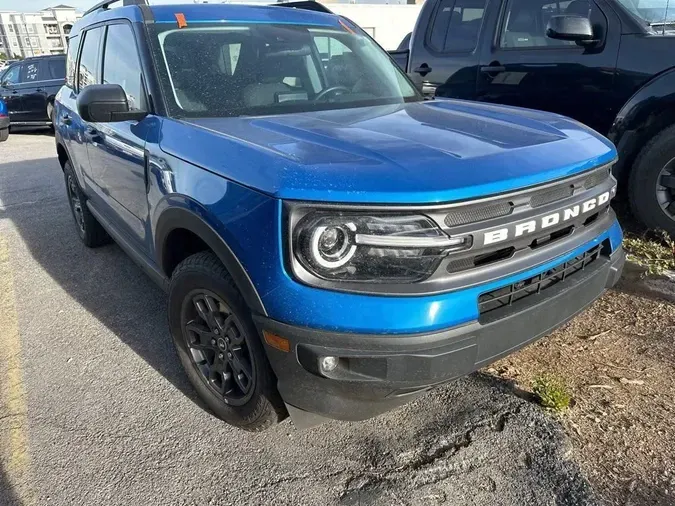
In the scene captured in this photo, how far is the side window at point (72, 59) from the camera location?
4.66 m

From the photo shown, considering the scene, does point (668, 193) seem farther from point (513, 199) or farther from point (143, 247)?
point (143, 247)

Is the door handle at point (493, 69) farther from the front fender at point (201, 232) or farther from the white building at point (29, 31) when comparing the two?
the white building at point (29, 31)

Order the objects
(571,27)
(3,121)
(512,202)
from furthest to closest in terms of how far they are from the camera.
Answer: (3,121) → (571,27) → (512,202)

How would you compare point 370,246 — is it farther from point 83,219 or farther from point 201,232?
point 83,219

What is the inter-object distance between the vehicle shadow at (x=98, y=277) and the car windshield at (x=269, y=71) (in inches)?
57.3

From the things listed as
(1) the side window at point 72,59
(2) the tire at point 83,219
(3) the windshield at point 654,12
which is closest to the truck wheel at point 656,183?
(3) the windshield at point 654,12

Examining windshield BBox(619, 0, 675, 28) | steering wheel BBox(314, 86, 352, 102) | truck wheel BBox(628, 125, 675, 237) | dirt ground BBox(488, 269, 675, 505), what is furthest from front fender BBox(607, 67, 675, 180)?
steering wheel BBox(314, 86, 352, 102)

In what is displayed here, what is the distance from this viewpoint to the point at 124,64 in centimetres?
328

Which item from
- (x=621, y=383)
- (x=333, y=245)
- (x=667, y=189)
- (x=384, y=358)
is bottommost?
(x=621, y=383)

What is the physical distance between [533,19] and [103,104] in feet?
11.7

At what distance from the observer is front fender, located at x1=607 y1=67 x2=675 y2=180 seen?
3.75 meters

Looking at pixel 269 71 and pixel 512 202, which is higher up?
pixel 269 71

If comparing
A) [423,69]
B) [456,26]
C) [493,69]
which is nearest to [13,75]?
[423,69]

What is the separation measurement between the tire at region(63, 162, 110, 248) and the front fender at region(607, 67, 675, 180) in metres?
4.21
